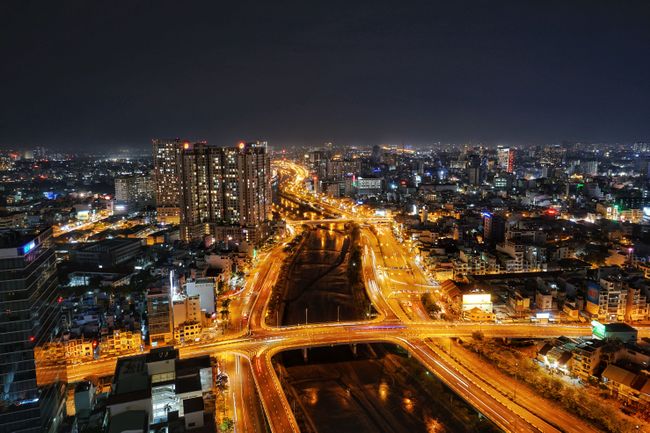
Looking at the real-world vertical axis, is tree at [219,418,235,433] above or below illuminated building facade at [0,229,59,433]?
below

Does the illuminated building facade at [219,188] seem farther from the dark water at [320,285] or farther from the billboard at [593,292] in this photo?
the billboard at [593,292]

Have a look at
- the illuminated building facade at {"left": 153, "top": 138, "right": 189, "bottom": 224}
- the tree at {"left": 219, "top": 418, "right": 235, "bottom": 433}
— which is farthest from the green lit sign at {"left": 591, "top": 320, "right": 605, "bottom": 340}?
the illuminated building facade at {"left": 153, "top": 138, "right": 189, "bottom": 224}

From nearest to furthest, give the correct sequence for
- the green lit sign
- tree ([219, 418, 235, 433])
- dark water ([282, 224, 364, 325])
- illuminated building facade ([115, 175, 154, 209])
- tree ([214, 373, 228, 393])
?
tree ([219, 418, 235, 433]) < tree ([214, 373, 228, 393]) < the green lit sign < dark water ([282, 224, 364, 325]) < illuminated building facade ([115, 175, 154, 209])

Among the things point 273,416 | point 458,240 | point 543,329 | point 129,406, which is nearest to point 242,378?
point 273,416

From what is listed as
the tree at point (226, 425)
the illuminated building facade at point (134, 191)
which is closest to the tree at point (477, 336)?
the tree at point (226, 425)

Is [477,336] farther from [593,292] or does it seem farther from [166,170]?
[166,170]

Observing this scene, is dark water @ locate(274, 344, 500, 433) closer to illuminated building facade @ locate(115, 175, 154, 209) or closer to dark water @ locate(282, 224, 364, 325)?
dark water @ locate(282, 224, 364, 325)

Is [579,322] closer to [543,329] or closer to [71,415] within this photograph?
[543,329]
